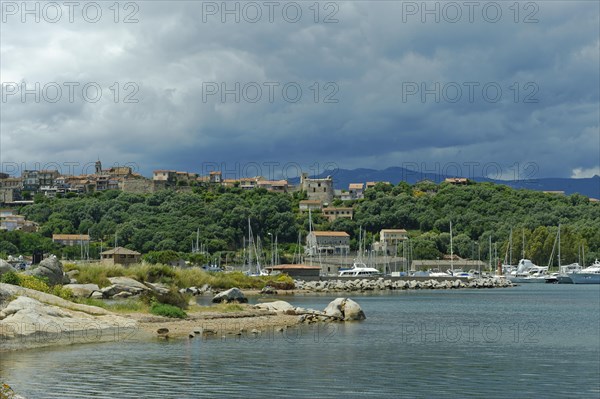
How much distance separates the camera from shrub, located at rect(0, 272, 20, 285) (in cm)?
3500

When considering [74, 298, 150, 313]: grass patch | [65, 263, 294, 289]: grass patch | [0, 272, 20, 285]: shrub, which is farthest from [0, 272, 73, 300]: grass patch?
[65, 263, 294, 289]: grass patch

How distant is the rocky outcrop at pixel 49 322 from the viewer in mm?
27547

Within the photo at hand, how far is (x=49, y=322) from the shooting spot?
29.4 m

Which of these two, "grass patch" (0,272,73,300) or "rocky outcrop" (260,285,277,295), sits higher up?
"grass patch" (0,272,73,300)

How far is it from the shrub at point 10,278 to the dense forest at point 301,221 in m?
82.2

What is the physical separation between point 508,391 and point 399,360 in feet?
19.3

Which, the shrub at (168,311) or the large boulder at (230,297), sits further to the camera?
the large boulder at (230,297)

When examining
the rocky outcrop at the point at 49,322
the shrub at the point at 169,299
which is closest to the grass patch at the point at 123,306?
the shrub at the point at 169,299

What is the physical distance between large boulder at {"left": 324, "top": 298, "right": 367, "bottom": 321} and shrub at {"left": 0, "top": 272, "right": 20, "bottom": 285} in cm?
1533

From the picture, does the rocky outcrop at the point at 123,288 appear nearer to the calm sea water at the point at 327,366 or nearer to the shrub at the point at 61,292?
the shrub at the point at 61,292

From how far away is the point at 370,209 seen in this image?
168000 millimetres

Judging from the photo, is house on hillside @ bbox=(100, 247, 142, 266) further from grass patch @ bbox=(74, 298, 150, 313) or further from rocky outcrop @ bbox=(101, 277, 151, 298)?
grass patch @ bbox=(74, 298, 150, 313)

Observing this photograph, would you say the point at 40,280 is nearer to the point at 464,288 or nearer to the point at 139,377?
the point at 139,377

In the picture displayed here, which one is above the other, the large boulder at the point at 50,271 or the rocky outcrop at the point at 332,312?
the large boulder at the point at 50,271
